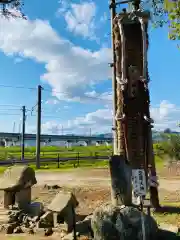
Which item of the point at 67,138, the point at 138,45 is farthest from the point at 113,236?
the point at 67,138

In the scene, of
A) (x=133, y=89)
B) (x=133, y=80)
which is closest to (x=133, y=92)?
(x=133, y=89)

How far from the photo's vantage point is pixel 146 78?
40.1ft

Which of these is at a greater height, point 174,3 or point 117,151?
point 174,3

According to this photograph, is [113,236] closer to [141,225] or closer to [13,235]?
[141,225]

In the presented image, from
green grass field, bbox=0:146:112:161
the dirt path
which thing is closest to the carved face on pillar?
the dirt path

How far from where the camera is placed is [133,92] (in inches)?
481

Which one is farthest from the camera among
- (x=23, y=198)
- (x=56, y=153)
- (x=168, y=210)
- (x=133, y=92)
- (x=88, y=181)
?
(x=56, y=153)

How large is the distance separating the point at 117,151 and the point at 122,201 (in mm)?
2806

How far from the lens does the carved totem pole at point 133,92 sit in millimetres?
11812

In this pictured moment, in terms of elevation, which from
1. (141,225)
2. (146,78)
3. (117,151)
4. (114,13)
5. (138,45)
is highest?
(114,13)

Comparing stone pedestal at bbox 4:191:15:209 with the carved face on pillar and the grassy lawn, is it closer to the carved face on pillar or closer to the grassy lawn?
the grassy lawn

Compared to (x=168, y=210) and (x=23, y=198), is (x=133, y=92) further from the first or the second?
(x=23, y=198)

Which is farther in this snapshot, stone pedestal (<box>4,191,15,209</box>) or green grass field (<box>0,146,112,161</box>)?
green grass field (<box>0,146,112,161</box>)

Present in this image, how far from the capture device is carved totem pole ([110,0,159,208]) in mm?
11812
